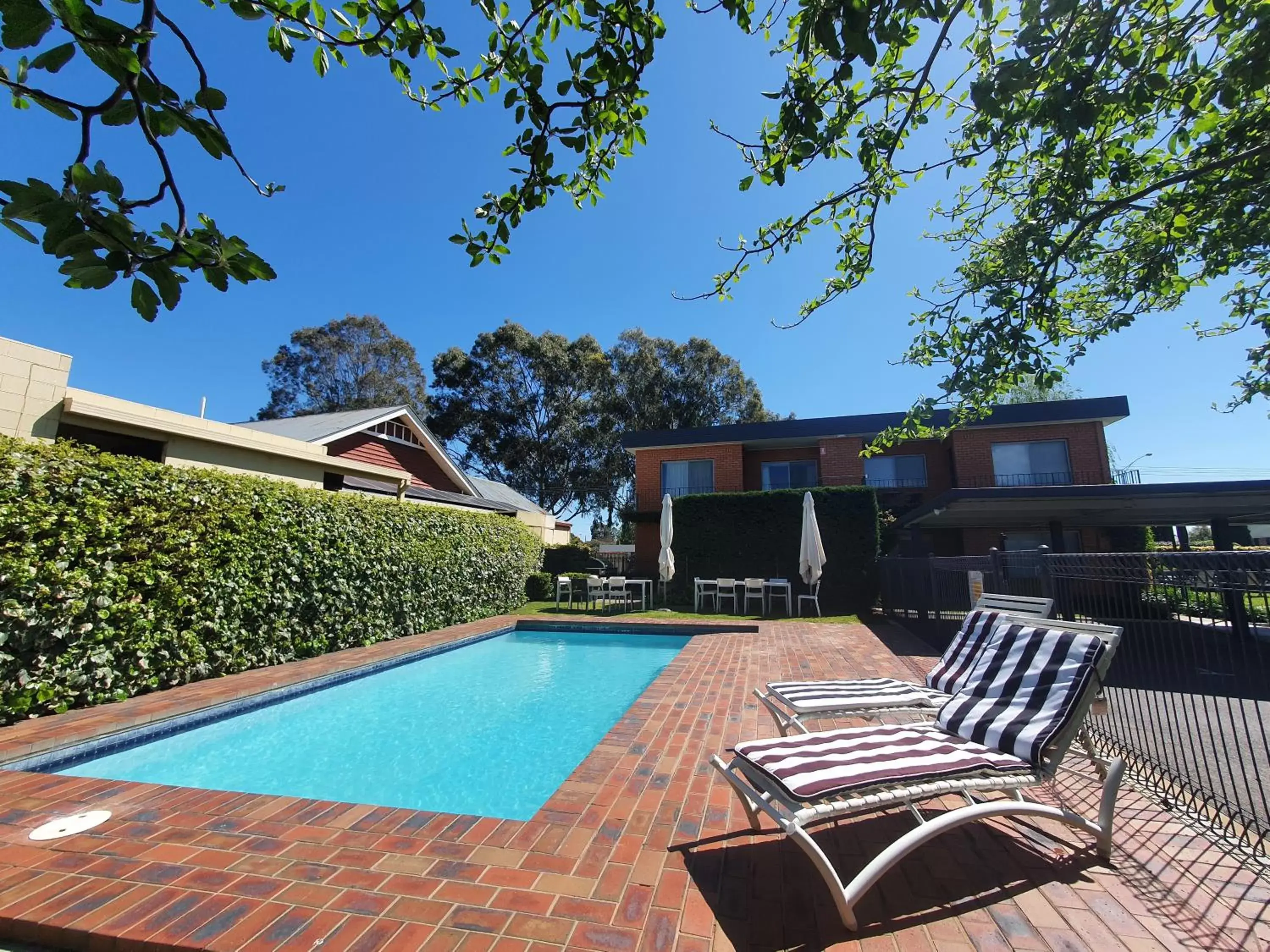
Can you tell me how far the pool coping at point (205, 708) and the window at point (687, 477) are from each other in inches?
361

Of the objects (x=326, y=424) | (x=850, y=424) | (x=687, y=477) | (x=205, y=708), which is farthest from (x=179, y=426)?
(x=850, y=424)

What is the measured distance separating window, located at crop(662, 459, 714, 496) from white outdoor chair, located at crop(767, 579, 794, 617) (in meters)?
4.89

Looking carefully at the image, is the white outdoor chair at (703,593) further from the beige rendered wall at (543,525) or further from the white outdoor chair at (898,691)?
the white outdoor chair at (898,691)

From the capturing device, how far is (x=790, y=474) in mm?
19344

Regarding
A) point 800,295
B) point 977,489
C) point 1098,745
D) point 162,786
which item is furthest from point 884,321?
point 162,786

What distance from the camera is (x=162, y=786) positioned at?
3.29 metres

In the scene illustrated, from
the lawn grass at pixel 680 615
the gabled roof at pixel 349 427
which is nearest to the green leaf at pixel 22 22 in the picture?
the lawn grass at pixel 680 615

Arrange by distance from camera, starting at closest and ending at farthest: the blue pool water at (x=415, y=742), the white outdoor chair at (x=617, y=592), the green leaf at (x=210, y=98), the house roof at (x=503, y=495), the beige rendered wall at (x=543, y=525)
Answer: the green leaf at (x=210, y=98) < the blue pool water at (x=415, y=742) < the white outdoor chair at (x=617, y=592) < the beige rendered wall at (x=543, y=525) < the house roof at (x=503, y=495)

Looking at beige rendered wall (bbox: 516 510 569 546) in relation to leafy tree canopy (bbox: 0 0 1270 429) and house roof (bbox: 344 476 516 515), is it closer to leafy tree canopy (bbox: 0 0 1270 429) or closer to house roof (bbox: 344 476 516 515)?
house roof (bbox: 344 476 516 515)

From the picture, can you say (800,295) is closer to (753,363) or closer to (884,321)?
(884,321)

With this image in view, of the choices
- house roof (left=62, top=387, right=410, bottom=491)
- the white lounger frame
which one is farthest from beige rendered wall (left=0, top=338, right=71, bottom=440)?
the white lounger frame

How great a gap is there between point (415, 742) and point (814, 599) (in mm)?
10302

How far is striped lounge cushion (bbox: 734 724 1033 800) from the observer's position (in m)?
2.18

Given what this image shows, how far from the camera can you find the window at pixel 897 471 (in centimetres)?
1830
